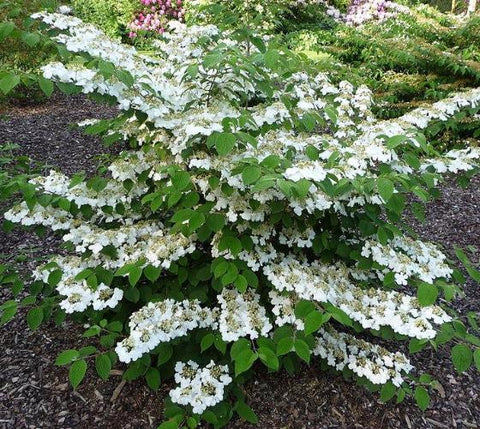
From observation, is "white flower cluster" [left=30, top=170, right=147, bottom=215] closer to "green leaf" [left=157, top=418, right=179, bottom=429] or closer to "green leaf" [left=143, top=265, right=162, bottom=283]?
"green leaf" [left=143, top=265, right=162, bottom=283]

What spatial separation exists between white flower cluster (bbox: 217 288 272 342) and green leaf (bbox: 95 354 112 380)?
1.18 feet

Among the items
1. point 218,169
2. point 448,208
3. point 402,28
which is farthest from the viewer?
point 402,28

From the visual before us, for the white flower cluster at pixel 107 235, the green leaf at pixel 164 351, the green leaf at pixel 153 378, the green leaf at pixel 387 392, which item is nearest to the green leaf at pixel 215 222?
the white flower cluster at pixel 107 235

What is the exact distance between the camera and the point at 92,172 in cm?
403

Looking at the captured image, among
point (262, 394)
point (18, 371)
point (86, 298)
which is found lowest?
point (18, 371)

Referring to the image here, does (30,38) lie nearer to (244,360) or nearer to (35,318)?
(35,318)

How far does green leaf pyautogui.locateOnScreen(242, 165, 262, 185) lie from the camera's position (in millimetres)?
1329

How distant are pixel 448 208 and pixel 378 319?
8.67 feet

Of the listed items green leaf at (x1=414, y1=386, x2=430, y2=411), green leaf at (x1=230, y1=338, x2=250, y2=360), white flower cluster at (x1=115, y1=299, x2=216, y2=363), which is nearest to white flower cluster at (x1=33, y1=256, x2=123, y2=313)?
white flower cluster at (x1=115, y1=299, x2=216, y2=363)

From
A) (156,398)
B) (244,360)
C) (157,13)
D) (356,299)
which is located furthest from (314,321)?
(157,13)

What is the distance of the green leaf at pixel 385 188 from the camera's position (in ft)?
4.44

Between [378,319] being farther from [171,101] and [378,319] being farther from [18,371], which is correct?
[18,371]

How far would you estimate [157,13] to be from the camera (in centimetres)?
1047

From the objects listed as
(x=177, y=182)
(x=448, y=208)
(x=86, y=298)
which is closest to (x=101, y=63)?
(x=177, y=182)
